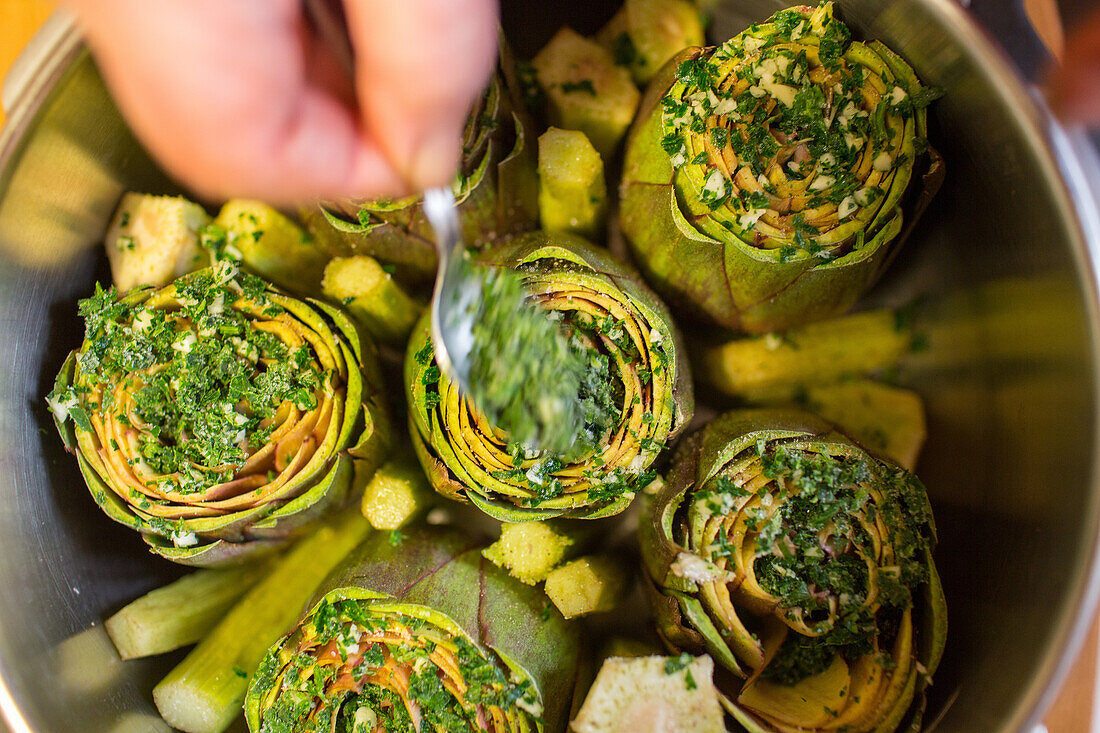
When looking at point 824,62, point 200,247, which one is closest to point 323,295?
point 200,247

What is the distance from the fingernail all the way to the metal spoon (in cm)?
3

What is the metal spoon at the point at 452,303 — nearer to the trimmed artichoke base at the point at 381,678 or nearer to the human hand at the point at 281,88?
the human hand at the point at 281,88

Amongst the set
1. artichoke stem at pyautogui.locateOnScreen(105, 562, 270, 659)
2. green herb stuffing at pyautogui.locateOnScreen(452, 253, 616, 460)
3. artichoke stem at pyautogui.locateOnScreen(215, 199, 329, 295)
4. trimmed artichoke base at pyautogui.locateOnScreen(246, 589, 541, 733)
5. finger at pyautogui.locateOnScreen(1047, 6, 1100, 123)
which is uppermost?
finger at pyautogui.locateOnScreen(1047, 6, 1100, 123)

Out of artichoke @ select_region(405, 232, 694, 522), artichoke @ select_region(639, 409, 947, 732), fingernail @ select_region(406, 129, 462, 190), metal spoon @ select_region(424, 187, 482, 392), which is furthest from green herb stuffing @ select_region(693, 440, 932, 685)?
fingernail @ select_region(406, 129, 462, 190)

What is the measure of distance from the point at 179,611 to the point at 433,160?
0.84 meters

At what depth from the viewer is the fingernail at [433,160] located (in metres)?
0.73

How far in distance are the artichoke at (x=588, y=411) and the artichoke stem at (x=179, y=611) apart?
0.45 metres

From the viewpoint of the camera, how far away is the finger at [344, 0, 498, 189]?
2.02ft

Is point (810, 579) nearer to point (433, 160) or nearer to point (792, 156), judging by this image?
point (792, 156)

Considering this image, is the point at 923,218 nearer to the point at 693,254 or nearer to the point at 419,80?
the point at 693,254

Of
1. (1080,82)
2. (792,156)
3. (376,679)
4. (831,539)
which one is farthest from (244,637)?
Result: (1080,82)

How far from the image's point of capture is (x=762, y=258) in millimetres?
961

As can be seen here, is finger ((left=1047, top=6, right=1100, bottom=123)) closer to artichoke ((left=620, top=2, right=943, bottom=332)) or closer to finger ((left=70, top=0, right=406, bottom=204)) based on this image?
artichoke ((left=620, top=2, right=943, bottom=332))

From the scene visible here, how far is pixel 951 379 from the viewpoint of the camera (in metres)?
1.17
